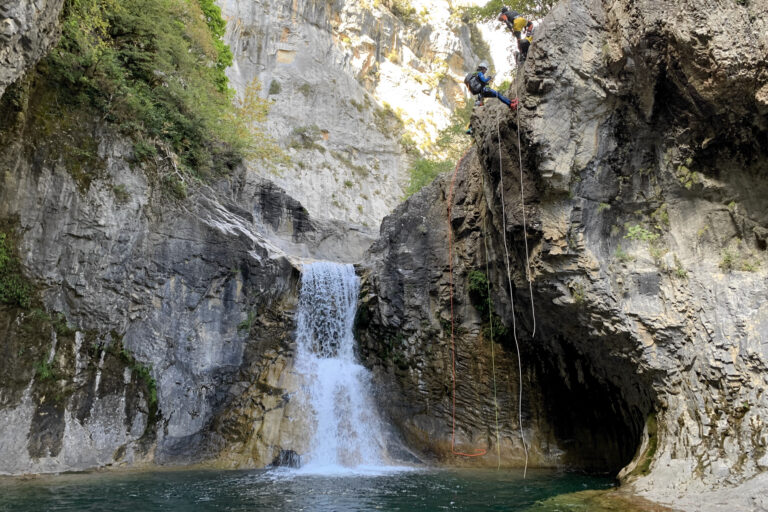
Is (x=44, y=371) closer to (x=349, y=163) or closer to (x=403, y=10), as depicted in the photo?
(x=349, y=163)

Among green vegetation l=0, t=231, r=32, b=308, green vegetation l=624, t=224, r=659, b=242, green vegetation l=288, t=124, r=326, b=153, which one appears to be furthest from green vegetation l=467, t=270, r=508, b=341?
green vegetation l=288, t=124, r=326, b=153

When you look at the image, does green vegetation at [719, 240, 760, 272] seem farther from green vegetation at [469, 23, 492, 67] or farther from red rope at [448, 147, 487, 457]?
green vegetation at [469, 23, 492, 67]

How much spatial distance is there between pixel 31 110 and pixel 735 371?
14.6 metres

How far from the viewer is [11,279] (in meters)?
10.9

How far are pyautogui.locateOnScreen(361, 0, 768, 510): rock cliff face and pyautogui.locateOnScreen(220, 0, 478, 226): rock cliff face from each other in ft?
64.1

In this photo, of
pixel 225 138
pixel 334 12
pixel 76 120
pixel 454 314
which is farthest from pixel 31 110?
pixel 334 12

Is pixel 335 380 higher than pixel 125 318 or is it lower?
lower

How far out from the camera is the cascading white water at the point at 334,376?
13.0 meters

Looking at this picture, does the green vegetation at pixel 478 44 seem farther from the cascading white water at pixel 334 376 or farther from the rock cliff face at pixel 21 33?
the rock cliff face at pixel 21 33

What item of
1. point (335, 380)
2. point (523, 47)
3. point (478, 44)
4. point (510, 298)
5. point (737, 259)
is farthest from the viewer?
point (478, 44)

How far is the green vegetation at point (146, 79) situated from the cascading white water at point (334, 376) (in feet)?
16.6

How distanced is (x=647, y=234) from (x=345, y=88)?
29.5m

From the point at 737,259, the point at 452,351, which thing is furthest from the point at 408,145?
the point at 737,259

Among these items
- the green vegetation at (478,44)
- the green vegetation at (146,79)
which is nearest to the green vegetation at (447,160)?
the green vegetation at (146,79)
